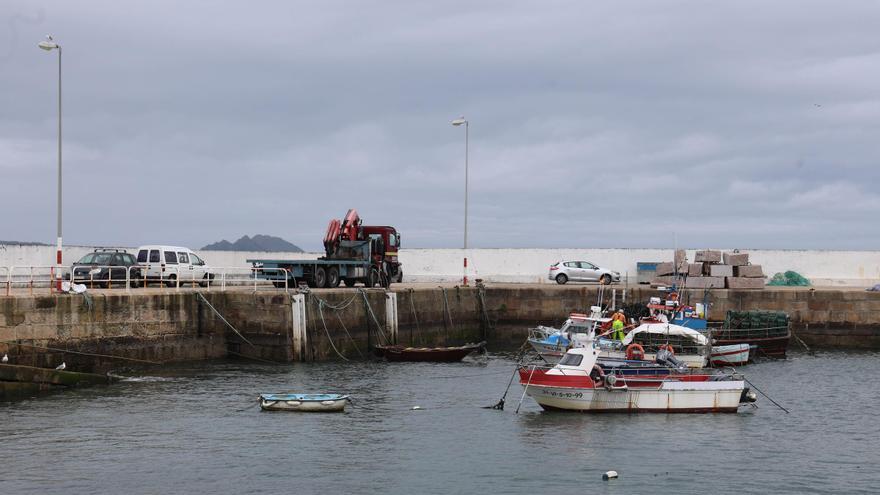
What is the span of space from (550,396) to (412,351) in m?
11.6

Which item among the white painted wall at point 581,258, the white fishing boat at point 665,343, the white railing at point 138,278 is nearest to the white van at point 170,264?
the white railing at point 138,278

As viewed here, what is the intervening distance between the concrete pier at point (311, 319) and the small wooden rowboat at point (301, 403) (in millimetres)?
7741

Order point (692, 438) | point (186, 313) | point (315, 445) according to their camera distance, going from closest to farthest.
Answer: point (315, 445) → point (692, 438) → point (186, 313)

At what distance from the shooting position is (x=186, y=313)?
35.5 m

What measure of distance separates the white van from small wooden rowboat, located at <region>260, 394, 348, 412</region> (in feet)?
45.6

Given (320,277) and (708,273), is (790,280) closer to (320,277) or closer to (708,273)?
(708,273)

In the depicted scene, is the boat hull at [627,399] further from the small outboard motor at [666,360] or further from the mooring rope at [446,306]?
the mooring rope at [446,306]

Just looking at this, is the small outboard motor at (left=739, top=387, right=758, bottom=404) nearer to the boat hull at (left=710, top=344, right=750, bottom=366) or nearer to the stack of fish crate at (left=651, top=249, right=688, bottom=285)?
the boat hull at (left=710, top=344, right=750, bottom=366)

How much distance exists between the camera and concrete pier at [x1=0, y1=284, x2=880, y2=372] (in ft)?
102

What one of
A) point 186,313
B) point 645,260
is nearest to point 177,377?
point 186,313

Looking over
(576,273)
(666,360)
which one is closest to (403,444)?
(666,360)

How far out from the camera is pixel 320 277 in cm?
4316

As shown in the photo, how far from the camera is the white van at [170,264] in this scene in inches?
1597

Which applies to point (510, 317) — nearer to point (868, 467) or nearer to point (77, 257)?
point (77, 257)
